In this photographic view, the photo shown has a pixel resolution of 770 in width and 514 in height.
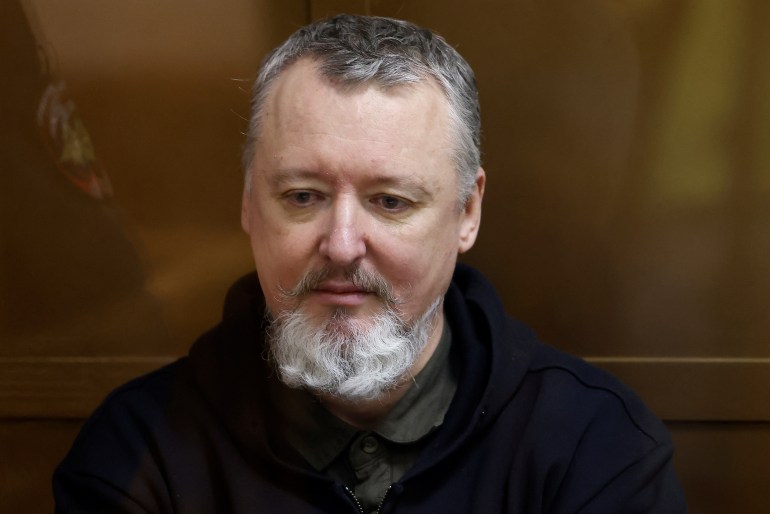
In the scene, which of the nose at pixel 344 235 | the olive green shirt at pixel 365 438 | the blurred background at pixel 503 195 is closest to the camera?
the nose at pixel 344 235

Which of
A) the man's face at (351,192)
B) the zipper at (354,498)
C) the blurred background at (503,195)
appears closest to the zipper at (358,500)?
the zipper at (354,498)

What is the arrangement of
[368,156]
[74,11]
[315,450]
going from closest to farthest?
[368,156]
[315,450]
[74,11]

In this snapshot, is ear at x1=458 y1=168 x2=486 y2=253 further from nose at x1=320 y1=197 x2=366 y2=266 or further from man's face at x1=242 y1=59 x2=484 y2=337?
nose at x1=320 y1=197 x2=366 y2=266

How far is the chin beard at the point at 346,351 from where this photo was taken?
57.6 inches

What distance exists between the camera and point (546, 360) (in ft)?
5.24

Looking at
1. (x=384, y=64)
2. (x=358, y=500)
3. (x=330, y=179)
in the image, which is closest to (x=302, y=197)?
(x=330, y=179)

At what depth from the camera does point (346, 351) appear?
57.6 inches

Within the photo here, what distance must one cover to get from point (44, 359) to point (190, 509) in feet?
1.77

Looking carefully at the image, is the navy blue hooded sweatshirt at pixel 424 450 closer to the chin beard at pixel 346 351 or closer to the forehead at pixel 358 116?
the chin beard at pixel 346 351

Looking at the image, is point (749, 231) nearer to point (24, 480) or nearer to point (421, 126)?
point (421, 126)

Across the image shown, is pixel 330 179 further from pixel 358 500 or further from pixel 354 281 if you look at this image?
pixel 358 500

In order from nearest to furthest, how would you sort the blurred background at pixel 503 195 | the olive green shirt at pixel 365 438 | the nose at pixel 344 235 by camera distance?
1. the nose at pixel 344 235
2. the olive green shirt at pixel 365 438
3. the blurred background at pixel 503 195

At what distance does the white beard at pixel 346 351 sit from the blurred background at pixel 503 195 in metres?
0.42

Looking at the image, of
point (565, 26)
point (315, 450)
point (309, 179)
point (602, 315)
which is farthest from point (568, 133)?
point (315, 450)
